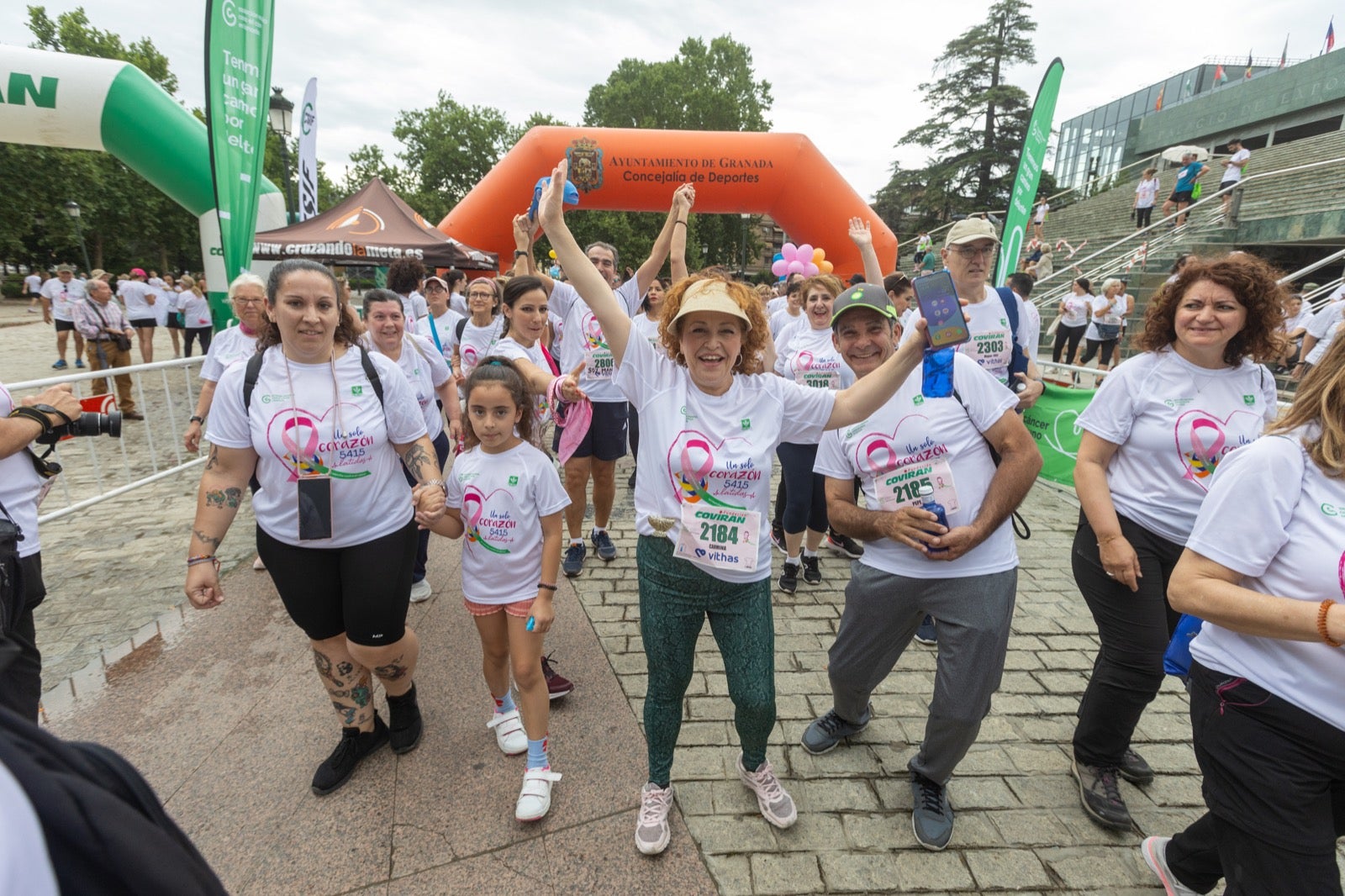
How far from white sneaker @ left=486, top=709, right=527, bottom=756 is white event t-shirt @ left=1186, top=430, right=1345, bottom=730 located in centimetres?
247

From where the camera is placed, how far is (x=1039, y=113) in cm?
847

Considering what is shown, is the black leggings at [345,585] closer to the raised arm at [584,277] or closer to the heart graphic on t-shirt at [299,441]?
the heart graphic on t-shirt at [299,441]

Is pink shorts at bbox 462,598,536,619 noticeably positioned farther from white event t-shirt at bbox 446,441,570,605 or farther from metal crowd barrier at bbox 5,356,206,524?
metal crowd barrier at bbox 5,356,206,524

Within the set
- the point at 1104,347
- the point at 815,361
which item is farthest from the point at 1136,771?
the point at 1104,347

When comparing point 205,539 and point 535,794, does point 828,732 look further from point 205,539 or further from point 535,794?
point 205,539

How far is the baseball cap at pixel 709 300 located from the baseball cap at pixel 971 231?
1.83 m

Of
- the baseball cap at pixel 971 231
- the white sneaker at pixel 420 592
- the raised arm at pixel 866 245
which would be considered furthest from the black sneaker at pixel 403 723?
the baseball cap at pixel 971 231

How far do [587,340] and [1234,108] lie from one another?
45385 millimetres

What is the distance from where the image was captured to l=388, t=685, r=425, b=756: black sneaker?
2.76 m

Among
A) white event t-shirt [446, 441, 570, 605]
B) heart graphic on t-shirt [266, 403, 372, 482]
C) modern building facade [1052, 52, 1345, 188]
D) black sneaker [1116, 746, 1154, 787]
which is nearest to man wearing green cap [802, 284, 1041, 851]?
black sneaker [1116, 746, 1154, 787]

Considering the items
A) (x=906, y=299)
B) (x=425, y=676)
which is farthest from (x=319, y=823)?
(x=906, y=299)

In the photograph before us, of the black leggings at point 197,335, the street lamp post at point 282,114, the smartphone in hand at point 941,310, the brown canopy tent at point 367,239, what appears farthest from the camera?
the black leggings at point 197,335

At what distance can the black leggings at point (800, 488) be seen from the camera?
403 cm

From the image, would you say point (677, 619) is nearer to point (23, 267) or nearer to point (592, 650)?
point (592, 650)
